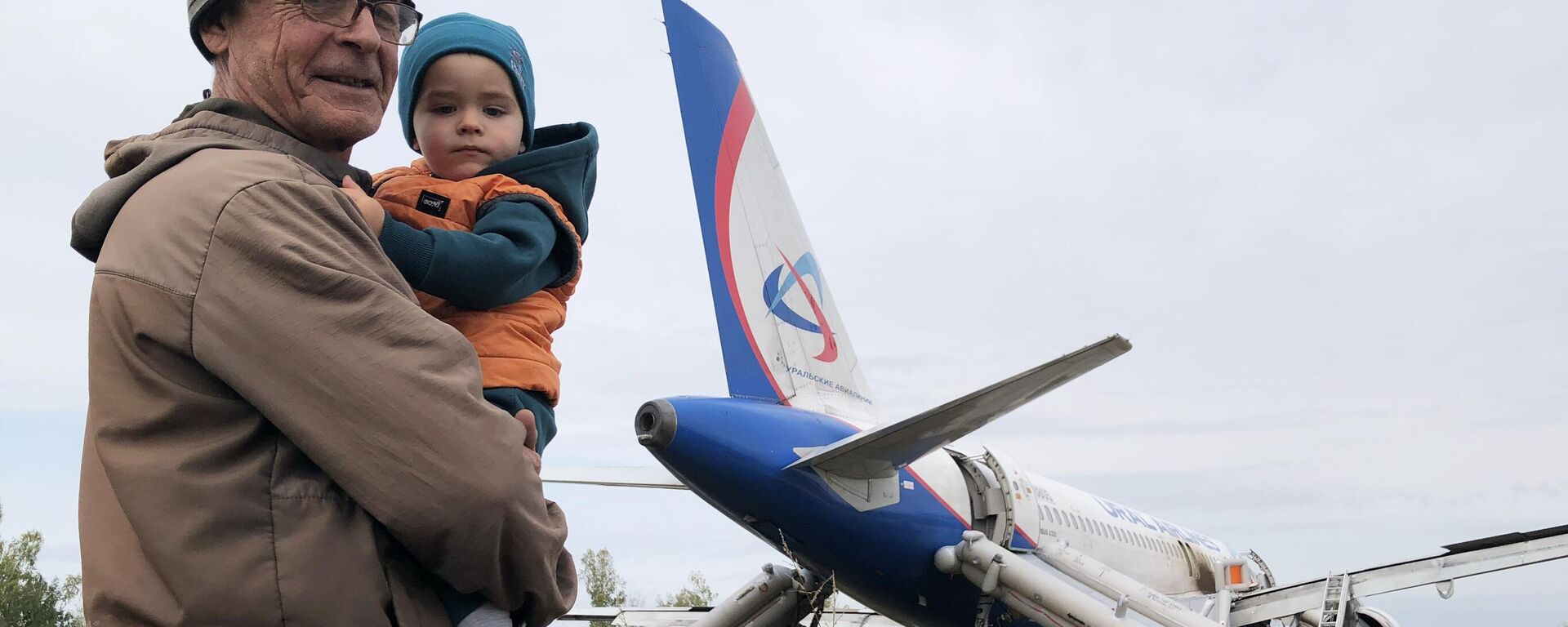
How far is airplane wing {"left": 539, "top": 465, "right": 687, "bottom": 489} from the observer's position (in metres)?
12.5

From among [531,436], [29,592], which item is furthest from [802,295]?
[29,592]

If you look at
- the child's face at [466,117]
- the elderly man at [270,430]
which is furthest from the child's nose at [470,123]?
the elderly man at [270,430]

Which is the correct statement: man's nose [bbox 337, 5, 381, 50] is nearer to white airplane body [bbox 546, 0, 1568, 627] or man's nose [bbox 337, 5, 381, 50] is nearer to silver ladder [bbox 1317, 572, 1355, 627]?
white airplane body [bbox 546, 0, 1568, 627]

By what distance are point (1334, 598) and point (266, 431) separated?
12.5 meters

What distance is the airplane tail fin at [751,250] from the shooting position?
10.9 meters

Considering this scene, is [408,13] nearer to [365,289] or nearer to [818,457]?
[365,289]

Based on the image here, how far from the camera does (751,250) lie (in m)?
11.3

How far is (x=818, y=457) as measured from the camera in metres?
9.34

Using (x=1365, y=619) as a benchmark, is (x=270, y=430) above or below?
below

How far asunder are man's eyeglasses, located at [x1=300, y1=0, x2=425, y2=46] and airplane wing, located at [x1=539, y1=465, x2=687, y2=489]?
10.3 m

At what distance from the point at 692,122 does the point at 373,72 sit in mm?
9392

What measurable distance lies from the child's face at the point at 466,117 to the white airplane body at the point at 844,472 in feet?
19.4

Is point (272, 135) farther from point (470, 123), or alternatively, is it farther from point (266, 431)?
point (470, 123)

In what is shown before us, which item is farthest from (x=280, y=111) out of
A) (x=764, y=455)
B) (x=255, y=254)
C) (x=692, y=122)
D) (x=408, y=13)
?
(x=692, y=122)
